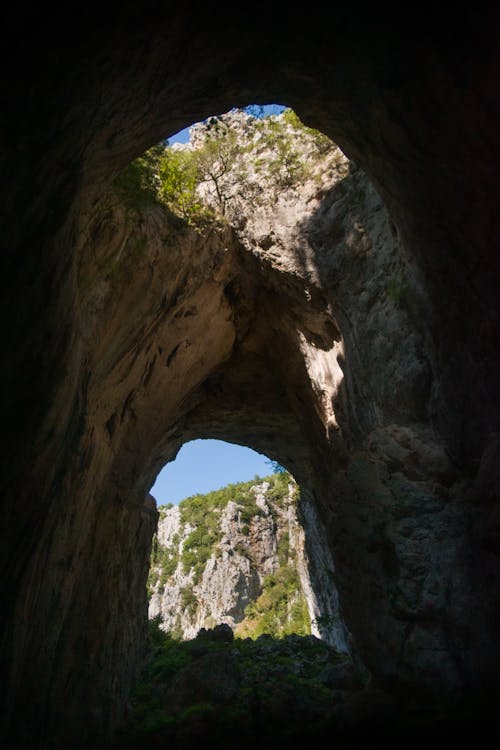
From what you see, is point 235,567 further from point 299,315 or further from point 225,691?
point 299,315

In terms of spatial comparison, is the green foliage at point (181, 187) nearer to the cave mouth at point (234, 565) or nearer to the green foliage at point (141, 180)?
the green foliage at point (141, 180)

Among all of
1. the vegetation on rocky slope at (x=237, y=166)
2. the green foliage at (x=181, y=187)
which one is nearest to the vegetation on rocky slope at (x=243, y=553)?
the vegetation on rocky slope at (x=237, y=166)

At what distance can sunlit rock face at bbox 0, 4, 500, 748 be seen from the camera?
12.7 ft

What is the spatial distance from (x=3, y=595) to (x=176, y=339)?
7.42m

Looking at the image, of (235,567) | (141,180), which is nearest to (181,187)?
(141,180)

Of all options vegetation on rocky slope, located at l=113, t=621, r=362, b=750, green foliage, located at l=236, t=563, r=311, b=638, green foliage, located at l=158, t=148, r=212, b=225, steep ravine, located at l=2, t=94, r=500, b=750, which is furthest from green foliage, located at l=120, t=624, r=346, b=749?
green foliage, located at l=236, t=563, r=311, b=638

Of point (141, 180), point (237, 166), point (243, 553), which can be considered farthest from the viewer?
point (243, 553)

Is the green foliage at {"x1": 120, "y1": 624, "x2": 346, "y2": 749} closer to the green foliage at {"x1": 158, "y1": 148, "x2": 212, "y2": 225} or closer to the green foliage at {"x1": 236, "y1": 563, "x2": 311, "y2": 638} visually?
the green foliage at {"x1": 158, "y1": 148, "x2": 212, "y2": 225}

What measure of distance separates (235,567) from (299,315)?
A: 1585 inches

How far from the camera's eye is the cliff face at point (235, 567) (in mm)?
39581

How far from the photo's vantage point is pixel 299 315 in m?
11.2

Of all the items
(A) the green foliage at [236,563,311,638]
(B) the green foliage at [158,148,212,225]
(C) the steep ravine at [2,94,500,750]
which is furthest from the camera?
(A) the green foliage at [236,563,311,638]

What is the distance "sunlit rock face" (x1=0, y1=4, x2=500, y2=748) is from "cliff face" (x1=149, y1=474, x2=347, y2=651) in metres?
26.8

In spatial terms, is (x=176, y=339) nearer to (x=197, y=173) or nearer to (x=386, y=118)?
(x=197, y=173)
